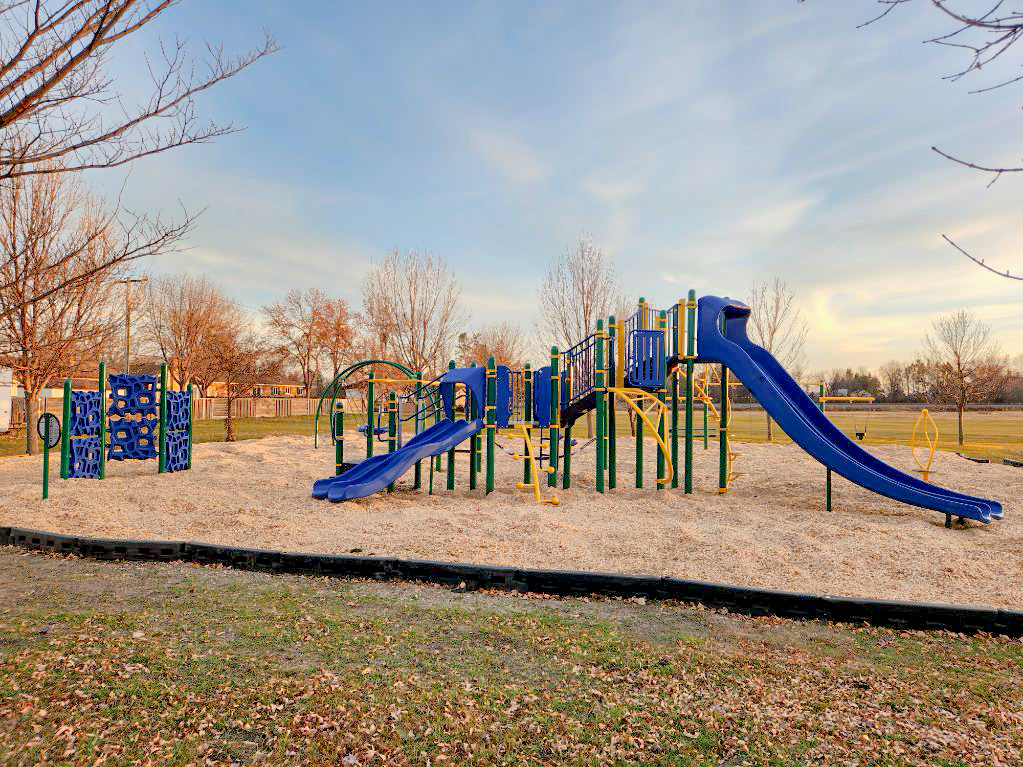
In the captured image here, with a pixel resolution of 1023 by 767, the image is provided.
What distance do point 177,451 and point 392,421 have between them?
202 inches

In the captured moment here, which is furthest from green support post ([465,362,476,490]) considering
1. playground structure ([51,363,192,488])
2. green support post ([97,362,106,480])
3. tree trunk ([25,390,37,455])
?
tree trunk ([25,390,37,455])

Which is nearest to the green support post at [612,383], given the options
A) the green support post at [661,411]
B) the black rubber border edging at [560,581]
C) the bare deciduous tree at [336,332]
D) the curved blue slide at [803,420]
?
the green support post at [661,411]

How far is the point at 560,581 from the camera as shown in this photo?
16.4 ft

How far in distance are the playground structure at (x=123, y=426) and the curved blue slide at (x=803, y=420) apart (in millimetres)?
10308

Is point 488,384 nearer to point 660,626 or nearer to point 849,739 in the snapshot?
point 660,626

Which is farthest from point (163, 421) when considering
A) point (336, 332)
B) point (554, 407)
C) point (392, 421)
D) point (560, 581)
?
point (336, 332)

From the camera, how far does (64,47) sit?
3.10 metres

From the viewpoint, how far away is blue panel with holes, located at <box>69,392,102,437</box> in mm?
10859

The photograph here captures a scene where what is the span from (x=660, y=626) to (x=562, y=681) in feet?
3.91

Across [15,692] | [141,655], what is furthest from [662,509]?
[15,692]

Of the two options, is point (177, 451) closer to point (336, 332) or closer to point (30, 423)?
point (30, 423)

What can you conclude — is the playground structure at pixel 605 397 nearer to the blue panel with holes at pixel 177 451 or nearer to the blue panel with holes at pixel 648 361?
the blue panel with holes at pixel 648 361

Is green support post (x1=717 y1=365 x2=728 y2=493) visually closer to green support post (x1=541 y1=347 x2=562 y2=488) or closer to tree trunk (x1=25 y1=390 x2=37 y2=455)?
green support post (x1=541 y1=347 x2=562 y2=488)

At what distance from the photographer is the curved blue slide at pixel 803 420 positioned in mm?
8048
